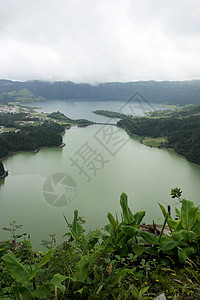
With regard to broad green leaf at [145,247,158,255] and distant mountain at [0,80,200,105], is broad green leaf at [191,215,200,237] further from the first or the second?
distant mountain at [0,80,200,105]

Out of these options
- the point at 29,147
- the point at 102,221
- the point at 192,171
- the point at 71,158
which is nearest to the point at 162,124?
the point at 192,171

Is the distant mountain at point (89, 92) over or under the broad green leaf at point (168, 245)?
over

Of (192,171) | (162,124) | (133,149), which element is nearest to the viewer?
(192,171)

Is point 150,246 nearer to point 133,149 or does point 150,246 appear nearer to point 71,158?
point 71,158

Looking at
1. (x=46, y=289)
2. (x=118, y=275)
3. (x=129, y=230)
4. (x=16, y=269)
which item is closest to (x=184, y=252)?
(x=129, y=230)

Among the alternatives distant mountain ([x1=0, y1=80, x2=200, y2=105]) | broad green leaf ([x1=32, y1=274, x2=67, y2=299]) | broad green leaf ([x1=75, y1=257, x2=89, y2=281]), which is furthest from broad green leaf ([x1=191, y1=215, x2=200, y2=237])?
distant mountain ([x1=0, y1=80, x2=200, y2=105])

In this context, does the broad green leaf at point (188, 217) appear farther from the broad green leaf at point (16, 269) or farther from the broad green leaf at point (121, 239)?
the broad green leaf at point (16, 269)

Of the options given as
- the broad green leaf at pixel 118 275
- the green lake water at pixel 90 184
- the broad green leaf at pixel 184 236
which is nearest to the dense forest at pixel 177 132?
the green lake water at pixel 90 184

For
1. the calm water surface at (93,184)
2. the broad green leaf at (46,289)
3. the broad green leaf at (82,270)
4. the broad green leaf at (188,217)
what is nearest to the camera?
the broad green leaf at (46,289)
